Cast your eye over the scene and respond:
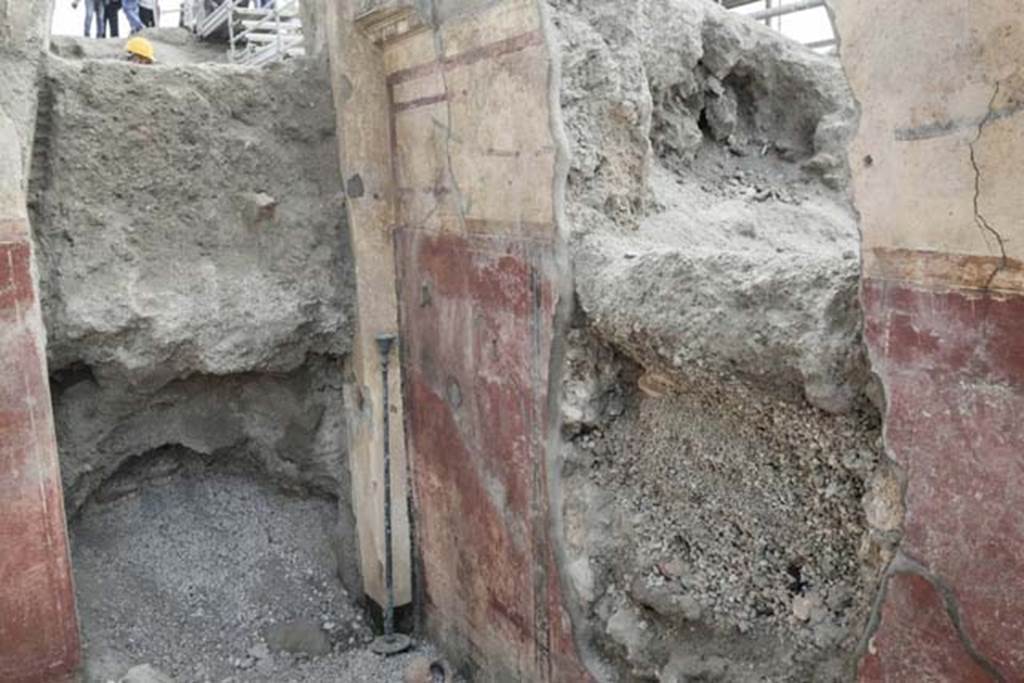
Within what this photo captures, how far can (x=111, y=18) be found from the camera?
30.1 feet

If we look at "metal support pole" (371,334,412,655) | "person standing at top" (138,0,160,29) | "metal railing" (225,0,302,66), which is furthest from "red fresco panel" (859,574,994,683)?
"person standing at top" (138,0,160,29)

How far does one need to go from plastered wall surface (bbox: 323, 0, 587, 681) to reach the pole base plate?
13cm

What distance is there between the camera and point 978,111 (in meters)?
1.66

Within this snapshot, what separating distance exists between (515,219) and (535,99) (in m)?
0.40

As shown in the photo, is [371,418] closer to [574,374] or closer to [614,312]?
[574,374]

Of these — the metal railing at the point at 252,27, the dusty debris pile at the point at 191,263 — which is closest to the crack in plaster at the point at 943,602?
the dusty debris pile at the point at 191,263

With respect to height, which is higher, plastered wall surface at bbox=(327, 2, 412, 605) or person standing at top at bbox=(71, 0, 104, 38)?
person standing at top at bbox=(71, 0, 104, 38)

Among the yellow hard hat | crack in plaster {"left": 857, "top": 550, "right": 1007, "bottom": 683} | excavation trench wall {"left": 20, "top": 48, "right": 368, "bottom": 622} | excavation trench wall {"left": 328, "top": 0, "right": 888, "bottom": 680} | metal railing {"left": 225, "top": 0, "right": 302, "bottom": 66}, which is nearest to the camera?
crack in plaster {"left": 857, "top": 550, "right": 1007, "bottom": 683}

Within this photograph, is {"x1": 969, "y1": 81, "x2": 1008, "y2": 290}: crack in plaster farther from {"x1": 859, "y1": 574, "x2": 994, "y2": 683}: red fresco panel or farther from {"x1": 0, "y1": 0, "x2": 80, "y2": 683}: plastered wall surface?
{"x1": 0, "y1": 0, "x2": 80, "y2": 683}: plastered wall surface

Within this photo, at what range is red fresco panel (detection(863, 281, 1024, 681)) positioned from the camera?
1682mm

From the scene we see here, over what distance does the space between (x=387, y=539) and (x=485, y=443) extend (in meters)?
0.98

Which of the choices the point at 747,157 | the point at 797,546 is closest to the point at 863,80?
the point at 797,546

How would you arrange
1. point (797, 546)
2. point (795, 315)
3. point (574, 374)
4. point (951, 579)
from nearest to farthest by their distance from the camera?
point (951, 579) < point (795, 315) < point (797, 546) < point (574, 374)

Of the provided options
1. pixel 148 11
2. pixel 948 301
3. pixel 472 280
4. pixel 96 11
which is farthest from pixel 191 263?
pixel 96 11
